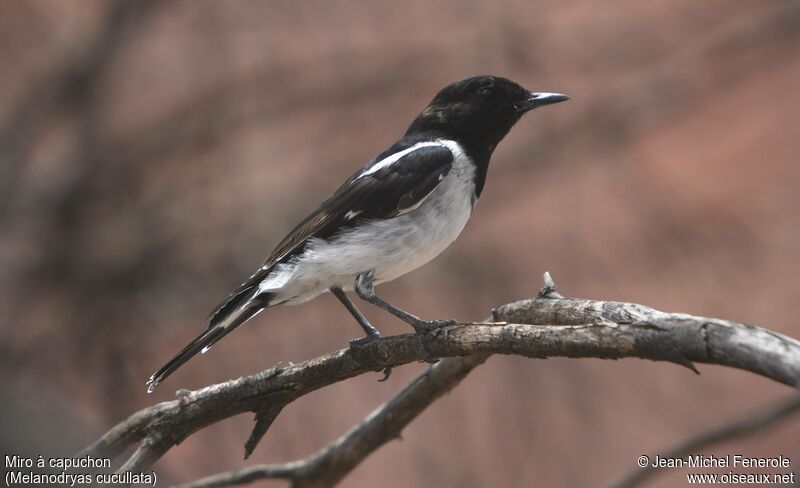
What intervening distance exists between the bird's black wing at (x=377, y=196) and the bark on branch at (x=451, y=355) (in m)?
0.66

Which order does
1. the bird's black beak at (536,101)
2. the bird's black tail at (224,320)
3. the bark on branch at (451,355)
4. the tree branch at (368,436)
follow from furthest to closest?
the bird's black beak at (536,101)
the bird's black tail at (224,320)
the tree branch at (368,436)
the bark on branch at (451,355)

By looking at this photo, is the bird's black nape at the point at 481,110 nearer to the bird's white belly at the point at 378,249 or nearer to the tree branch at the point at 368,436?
the bird's white belly at the point at 378,249

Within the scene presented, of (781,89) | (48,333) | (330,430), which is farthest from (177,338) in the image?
(781,89)

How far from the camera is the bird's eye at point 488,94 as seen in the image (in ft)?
12.5

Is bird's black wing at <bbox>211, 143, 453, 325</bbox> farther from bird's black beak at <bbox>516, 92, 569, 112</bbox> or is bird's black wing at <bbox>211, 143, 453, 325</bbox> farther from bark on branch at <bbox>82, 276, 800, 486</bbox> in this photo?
bark on branch at <bbox>82, 276, 800, 486</bbox>

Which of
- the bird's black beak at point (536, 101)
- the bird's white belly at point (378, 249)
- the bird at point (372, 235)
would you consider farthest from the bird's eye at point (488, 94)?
the bird's white belly at point (378, 249)

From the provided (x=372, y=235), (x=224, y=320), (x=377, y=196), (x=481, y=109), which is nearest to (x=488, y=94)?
(x=481, y=109)

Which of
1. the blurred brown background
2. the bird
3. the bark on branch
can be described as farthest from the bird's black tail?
the blurred brown background

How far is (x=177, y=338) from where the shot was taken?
7746 mm

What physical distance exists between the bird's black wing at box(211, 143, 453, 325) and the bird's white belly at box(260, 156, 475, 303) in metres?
0.03

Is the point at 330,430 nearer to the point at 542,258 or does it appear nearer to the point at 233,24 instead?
the point at 542,258

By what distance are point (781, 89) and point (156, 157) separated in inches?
213

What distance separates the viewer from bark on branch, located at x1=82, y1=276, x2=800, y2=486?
1.75m

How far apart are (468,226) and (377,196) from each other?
422cm
